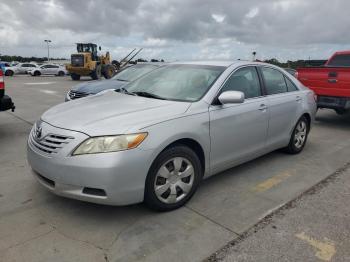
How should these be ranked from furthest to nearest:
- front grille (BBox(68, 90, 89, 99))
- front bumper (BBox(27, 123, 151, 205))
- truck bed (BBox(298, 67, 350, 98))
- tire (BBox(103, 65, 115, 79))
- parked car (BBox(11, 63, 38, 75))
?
parked car (BBox(11, 63, 38, 75)), tire (BBox(103, 65, 115, 79)), front grille (BBox(68, 90, 89, 99)), truck bed (BBox(298, 67, 350, 98)), front bumper (BBox(27, 123, 151, 205))

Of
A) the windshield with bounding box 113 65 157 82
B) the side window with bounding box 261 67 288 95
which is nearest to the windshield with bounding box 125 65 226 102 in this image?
the side window with bounding box 261 67 288 95

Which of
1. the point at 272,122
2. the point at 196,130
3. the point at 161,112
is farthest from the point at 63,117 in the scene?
the point at 272,122

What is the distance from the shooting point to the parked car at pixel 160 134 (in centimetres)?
300

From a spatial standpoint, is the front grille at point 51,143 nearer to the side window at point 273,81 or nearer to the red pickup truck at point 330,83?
the side window at point 273,81

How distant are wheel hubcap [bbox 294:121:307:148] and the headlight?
337 cm

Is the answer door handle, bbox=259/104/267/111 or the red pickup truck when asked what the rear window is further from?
door handle, bbox=259/104/267/111

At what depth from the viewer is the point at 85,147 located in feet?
9.83

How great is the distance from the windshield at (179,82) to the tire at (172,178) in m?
0.71

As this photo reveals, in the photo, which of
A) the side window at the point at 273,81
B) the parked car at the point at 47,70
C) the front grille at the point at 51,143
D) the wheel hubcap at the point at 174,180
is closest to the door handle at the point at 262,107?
the side window at the point at 273,81

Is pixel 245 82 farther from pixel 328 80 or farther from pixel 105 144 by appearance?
pixel 328 80

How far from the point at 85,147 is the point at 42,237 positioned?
2.87ft

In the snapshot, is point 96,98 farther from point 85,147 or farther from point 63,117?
point 85,147

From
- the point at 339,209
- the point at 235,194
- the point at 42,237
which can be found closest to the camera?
the point at 42,237

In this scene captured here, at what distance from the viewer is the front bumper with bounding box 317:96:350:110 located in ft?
24.4
